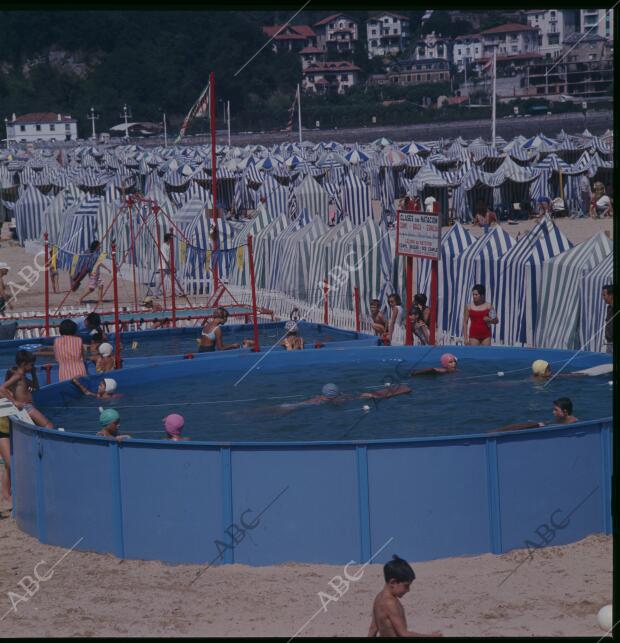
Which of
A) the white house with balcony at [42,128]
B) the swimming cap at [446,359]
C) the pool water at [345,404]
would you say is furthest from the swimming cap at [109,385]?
the white house with balcony at [42,128]

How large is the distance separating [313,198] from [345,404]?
65.5 ft

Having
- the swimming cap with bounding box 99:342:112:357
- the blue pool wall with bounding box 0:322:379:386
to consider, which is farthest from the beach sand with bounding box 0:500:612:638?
the blue pool wall with bounding box 0:322:379:386

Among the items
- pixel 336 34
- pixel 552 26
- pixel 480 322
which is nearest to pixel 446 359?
pixel 480 322

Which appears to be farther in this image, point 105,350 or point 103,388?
point 105,350

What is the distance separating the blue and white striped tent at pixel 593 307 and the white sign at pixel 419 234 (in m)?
1.63

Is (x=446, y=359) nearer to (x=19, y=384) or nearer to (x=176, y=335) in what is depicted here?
(x=19, y=384)

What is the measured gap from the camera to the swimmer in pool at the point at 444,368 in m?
12.0

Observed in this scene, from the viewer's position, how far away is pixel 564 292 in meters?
13.2

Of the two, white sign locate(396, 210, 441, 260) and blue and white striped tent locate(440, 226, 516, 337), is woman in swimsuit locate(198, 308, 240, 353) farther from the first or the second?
blue and white striped tent locate(440, 226, 516, 337)

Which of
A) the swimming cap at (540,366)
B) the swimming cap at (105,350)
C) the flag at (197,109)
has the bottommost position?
the swimming cap at (540,366)

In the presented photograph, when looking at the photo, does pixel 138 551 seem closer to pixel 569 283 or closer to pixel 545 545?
pixel 545 545

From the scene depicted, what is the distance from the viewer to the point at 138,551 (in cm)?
822

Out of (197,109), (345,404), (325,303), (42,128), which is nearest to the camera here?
(345,404)

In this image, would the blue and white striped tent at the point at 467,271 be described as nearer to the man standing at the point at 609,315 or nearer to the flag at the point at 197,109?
the man standing at the point at 609,315
